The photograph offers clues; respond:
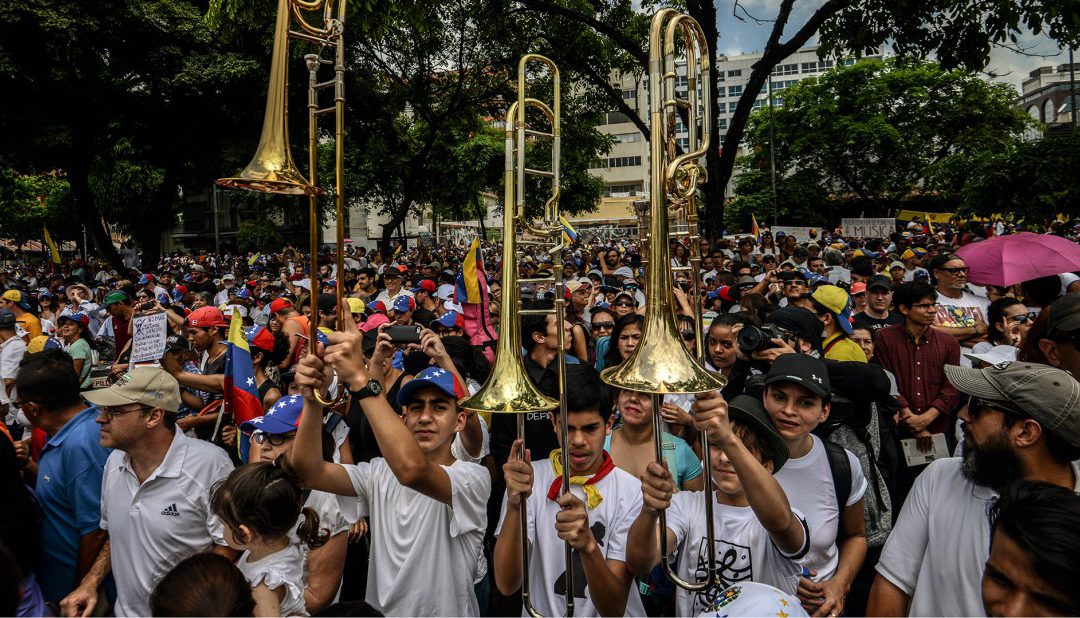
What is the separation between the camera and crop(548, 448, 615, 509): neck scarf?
2.44m

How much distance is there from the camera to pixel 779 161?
40.8 metres

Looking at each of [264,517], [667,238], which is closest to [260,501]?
[264,517]

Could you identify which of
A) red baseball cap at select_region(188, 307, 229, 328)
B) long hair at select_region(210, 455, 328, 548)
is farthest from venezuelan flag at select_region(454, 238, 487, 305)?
long hair at select_region(210, 455, 328, 548)

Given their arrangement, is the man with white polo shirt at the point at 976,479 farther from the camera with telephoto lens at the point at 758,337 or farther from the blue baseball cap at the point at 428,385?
the blue baseball cap at the point at 428,385

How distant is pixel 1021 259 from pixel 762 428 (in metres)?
3.92

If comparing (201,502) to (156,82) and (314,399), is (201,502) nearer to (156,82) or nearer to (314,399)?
(314,399)

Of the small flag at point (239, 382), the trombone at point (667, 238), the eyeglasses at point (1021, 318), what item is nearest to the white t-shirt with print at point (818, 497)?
the trombone at point (667, 238)

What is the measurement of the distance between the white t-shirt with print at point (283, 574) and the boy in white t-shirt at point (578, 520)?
0.67m

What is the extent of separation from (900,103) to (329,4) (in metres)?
43.1

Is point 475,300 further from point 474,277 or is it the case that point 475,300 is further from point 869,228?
point 869,228

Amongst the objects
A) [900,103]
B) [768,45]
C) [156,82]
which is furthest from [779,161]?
[156,82]

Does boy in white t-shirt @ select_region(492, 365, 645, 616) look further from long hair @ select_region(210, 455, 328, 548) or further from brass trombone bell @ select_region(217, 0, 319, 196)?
brass trombone bell @ select_region(217, 0, 319, 196)

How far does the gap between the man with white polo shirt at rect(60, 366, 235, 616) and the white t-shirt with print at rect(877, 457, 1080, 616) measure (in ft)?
8.45

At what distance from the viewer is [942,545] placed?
193 cm
